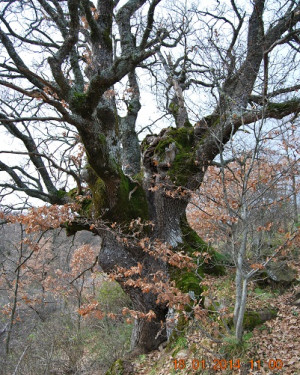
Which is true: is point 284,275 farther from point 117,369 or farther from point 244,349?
point 117,369

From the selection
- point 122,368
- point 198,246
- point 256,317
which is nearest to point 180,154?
point 198,246

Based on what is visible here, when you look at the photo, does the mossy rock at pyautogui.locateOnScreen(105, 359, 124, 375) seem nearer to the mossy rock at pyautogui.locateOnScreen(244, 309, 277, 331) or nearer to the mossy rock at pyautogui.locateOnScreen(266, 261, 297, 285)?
the mossy rock at pyautogui.locateOnScreen(244, 309, 277, 331)

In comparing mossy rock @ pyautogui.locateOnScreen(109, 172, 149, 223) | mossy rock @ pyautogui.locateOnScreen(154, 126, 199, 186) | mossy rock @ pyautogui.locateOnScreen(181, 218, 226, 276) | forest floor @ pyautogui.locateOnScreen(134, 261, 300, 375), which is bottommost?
forest floor @ pyautogui.locateOnScreen(134, 261, 300, 375)

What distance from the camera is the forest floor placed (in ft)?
10.9

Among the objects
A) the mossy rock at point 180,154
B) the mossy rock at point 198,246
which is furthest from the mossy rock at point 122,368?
the mossy rock at point 180,154

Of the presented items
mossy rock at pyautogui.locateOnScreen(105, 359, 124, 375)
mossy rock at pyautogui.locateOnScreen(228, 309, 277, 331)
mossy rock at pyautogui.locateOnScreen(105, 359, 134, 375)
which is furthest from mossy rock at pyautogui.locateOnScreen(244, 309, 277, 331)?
mossy rock at pyautogui.locateOnScreen(105, 359, 124, 375)

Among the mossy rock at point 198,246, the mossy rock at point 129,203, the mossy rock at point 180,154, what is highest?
the mossy rock at point 180,154

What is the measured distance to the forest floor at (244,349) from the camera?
3.34 metres

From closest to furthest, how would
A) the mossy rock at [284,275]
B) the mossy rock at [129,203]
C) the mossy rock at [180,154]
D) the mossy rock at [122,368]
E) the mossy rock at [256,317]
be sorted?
the mossy rock at [256,317], the mossy rock at [122,368], the mossy rock at [284,275], the mossy rock at [129,203], the mossy rock at [180,154]

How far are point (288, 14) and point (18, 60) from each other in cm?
532

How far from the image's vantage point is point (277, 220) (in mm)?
6891

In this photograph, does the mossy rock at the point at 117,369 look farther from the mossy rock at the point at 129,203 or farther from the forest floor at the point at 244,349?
Result: the mossy rock at the point at 129,203

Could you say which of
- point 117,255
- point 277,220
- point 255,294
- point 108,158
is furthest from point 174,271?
point 277,220

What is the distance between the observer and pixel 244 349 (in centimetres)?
347
